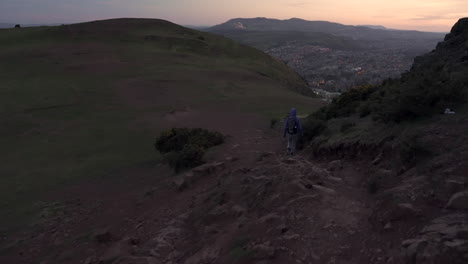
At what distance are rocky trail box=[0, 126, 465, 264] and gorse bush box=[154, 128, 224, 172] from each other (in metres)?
0.62

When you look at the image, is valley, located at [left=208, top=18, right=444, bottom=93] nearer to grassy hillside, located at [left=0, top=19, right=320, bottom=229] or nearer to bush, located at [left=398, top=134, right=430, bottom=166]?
grassy hillside, located at [left=0, top=19, right=320, bottom=229]

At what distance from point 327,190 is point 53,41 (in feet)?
159

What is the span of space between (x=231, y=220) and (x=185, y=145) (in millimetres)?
5754

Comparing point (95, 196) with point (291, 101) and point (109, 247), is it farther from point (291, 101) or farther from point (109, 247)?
point (291, 101)

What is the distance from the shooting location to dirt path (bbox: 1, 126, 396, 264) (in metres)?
5.61

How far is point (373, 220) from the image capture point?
573 cm

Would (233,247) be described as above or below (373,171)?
below

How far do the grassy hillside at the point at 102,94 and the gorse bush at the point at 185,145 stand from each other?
3.69ft

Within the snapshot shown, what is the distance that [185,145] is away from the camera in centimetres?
1248

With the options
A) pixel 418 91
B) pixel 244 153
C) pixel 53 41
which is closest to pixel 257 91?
pixel 244 153

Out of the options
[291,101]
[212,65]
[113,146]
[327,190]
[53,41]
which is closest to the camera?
[327,190]

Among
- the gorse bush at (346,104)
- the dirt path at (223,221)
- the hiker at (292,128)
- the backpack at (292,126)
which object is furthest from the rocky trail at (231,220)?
the gorse bush at (346,104)

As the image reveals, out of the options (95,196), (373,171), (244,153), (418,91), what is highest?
(418,91)

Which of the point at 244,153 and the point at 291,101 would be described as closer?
the point at 244,153
